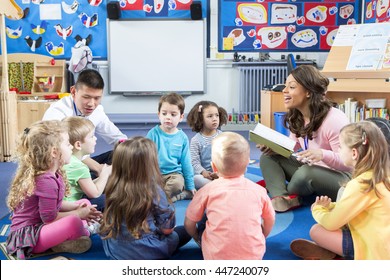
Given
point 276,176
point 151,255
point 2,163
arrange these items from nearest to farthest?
point 151,255 < point 276,176 < point 2,163

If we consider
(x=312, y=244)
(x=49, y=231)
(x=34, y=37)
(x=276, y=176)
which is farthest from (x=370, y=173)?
(x=34, y=37)

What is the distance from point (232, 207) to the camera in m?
1.50

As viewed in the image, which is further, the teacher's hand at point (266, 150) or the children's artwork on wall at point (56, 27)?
the children's artwork on wall at point (56, 27)

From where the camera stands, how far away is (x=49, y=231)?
171 centimetres

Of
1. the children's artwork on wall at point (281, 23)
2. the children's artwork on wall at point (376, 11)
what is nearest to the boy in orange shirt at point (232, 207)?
the children's artwork on wall at point (376, 11)

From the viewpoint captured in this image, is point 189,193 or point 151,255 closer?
point 151,255

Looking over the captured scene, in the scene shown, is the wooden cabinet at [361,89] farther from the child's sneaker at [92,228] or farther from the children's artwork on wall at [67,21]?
the children's artwork on wall at [67,21]

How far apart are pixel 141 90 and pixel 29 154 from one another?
4161 millimetres

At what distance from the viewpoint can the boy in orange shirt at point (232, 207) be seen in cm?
150

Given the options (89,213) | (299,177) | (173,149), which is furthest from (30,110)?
(299,177)

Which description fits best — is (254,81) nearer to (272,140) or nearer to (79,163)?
(272,140)

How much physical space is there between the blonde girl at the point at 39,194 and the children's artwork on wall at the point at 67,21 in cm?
413

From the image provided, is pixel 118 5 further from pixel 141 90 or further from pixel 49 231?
pixel 49 231

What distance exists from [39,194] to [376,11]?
4618 millimetres
